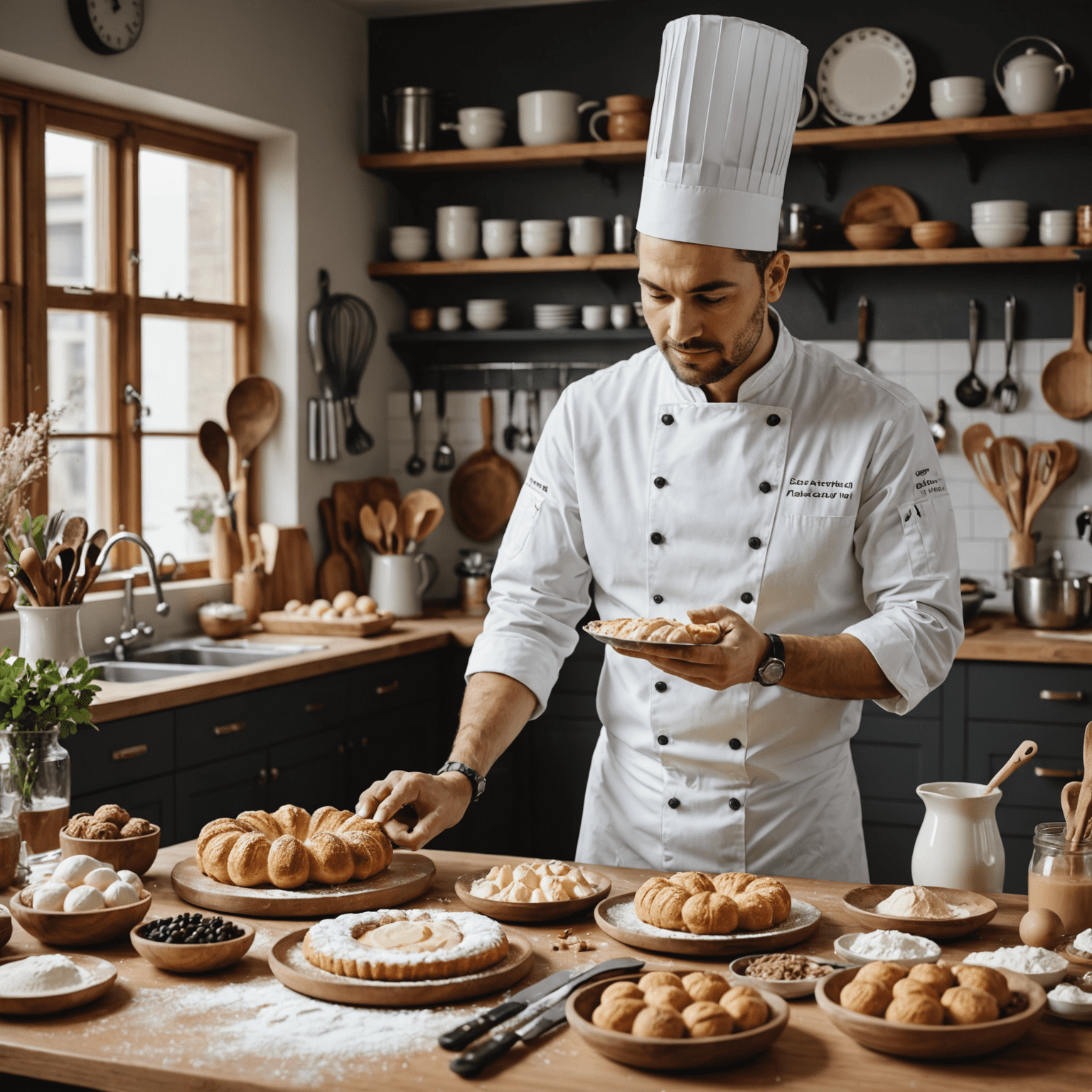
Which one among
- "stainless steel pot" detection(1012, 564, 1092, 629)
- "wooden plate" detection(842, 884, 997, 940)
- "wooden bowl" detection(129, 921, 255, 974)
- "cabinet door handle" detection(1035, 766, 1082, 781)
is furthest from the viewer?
"stainless steel pot" detection(1012, 564, 1092, 629)

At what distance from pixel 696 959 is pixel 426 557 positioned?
11.1ft

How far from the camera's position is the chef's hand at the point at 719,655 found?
1.82 meters

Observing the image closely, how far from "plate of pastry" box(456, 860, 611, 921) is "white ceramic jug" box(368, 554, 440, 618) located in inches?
115

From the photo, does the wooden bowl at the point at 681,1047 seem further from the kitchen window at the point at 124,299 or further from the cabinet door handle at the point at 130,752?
the kitchen window at the point at 124,299

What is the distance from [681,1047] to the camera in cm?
123

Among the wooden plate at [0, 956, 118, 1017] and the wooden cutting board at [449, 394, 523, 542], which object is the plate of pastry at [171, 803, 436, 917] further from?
the wooden cutting board at [449, 394, 523, 542]

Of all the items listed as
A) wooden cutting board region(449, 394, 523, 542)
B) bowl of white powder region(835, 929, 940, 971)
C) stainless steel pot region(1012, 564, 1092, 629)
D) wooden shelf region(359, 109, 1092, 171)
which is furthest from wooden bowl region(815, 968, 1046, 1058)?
wooden cutting board region(449, 394, 523, 542)

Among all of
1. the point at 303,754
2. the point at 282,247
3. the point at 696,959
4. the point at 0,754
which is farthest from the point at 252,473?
the point at 696,959

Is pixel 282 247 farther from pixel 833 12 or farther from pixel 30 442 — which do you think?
pixel 833 12

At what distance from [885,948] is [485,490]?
12.5ft

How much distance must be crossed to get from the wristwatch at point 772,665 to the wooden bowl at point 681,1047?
2.25ft

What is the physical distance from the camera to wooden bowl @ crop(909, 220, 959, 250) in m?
4.41

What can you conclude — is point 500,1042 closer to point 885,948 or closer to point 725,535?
point 885,948

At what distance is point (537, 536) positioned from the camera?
239cm
